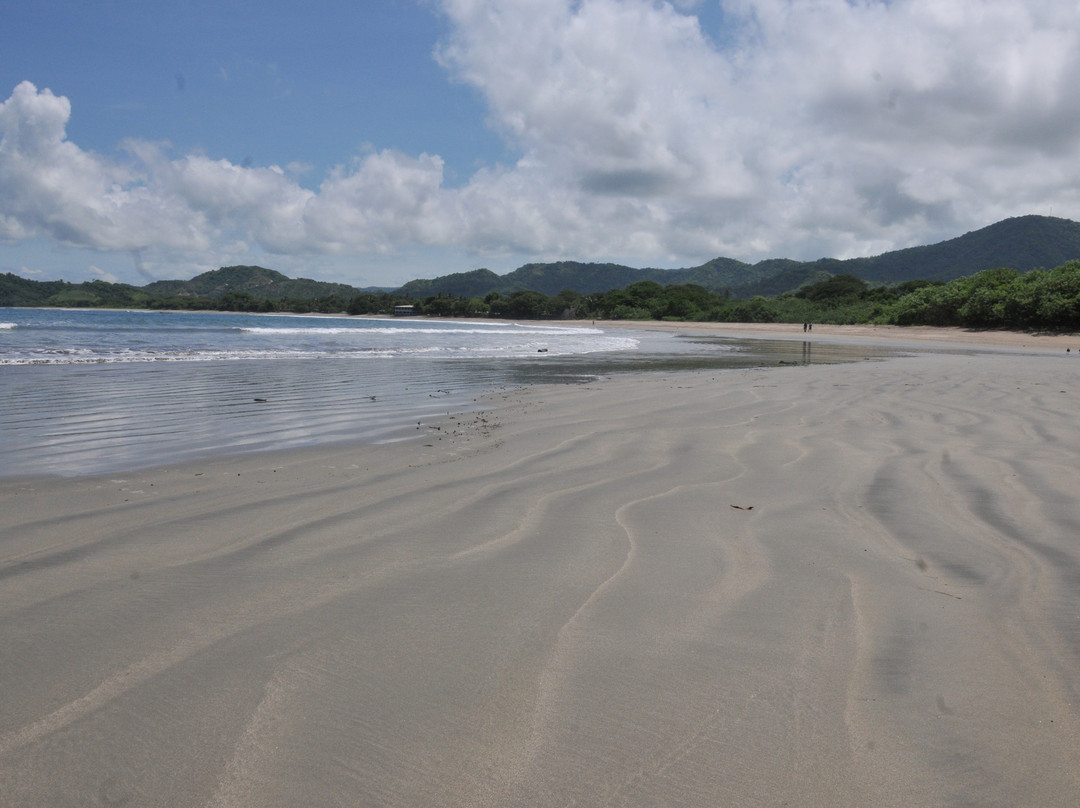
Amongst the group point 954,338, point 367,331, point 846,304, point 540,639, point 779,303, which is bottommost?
point 540,639

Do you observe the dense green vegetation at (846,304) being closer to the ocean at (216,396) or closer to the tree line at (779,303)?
the tree line at (779,303)

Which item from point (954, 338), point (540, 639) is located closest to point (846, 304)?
point (954, 338)

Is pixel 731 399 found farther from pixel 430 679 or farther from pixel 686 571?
pixel 430 679

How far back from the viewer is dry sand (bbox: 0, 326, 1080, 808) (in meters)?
1.71

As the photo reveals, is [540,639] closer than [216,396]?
Yes

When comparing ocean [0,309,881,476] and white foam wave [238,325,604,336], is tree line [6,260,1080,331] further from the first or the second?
ocean [0,309,881,476]

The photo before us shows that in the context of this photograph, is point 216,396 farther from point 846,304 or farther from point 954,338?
point 846,304

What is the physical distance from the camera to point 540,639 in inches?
93.6

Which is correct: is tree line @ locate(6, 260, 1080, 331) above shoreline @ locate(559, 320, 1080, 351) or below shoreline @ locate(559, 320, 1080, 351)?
above

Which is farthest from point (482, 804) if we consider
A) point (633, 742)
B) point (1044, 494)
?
point (1044, 494)

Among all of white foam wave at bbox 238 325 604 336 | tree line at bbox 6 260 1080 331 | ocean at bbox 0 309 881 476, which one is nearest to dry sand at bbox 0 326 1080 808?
ocean at bbox 0 309 881 476

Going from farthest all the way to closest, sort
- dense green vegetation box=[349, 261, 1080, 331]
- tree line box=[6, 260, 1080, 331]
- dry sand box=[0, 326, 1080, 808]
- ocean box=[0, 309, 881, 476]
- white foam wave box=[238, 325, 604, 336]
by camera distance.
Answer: white foam wave box=[238, 325, 604, 336], tree line box=[6, 260, 1080, 331], dense green vegetation box=[349, 261, 1080, 331], ocean box=[0, 309, 881, 476], dry sand box=[0, 326, 1080, 808]

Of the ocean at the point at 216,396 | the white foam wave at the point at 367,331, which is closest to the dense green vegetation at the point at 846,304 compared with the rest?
the white foam wave at the point at 367,331

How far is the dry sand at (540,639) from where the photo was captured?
171 centimetres
